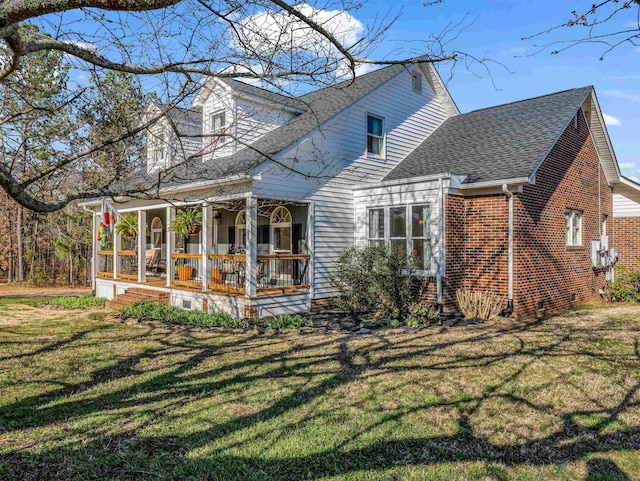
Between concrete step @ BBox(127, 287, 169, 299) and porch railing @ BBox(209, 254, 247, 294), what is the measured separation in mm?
1914

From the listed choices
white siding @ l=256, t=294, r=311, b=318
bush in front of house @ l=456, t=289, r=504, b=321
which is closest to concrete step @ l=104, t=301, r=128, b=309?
white siding @ l=256, t=294, r=311, b=318

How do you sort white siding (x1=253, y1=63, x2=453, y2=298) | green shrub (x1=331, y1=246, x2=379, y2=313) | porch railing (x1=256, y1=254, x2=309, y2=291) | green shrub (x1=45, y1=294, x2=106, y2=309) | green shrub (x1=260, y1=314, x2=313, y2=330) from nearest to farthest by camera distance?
1. green shrub (x1=260, y1=314, x2=313, y2=330)
2. green shrub (x1=331, y1=246, x2=379, y2=313)
3. white siding (x1=253, y1=63, x2=453, y2=298)
4. porch railing (x1=256, y1=254, x2=309, y2=291)
5. green shrub (x1=45, y1=294, x2=106, y2=309)

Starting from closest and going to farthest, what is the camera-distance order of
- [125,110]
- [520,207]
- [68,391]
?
[68,391] < [125,110] < [520,207]

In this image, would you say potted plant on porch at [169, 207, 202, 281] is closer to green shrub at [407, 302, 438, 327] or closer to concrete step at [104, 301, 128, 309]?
concrete step at [104, 301, 128, 309]

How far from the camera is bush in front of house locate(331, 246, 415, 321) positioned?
35.2 feet

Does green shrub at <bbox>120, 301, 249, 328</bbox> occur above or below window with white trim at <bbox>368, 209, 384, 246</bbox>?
below

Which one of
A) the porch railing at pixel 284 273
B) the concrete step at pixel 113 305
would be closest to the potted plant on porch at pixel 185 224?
the porch railing at pixel 284 273

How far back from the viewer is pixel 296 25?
532cm

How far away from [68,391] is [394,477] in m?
4.38

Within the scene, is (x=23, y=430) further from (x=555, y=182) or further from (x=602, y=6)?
(x=555, y=182)

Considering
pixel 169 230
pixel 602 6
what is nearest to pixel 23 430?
pixel 602 6

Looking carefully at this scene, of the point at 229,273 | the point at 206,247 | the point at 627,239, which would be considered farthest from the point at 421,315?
the point at 627,239

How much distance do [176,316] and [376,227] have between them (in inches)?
229

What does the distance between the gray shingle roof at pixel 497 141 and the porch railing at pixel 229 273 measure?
519 centimetres
